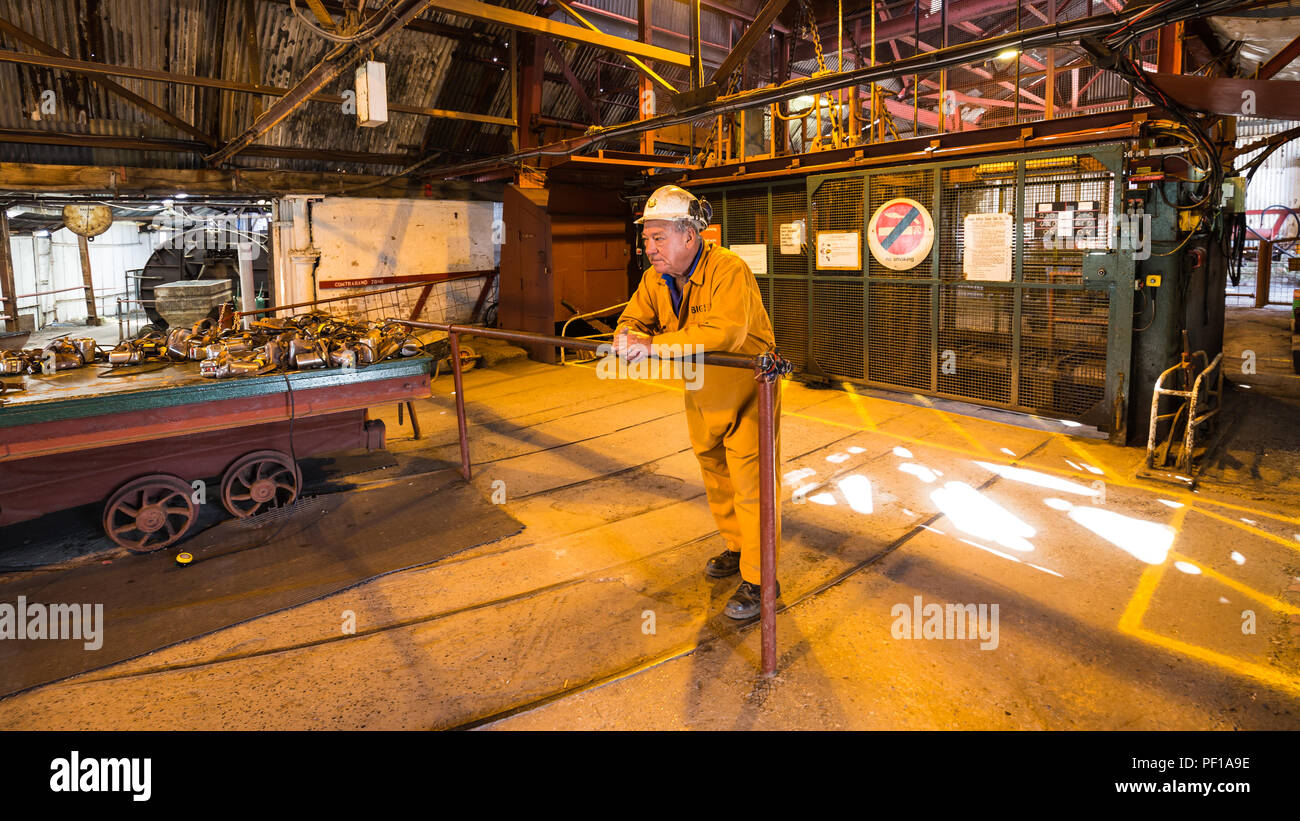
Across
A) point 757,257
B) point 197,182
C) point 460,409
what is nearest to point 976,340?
point 757,257

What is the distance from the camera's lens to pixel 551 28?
8406 mm

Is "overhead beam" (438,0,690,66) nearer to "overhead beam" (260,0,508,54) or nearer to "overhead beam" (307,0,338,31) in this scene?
"overhead beam" (307,0,338,31)

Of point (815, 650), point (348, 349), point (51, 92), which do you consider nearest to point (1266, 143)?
point (815, 650)

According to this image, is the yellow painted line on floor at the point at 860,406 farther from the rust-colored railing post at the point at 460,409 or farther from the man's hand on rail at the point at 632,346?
the man's hand on rail at the point at 632,346

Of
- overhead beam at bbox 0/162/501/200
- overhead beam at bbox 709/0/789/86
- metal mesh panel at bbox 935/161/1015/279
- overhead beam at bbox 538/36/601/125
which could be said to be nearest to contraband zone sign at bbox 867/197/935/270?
metal mesh panel at bbox 935/161/1015/279

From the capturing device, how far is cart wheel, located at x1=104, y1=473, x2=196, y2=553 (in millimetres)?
4848

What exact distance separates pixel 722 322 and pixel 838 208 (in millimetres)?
6489

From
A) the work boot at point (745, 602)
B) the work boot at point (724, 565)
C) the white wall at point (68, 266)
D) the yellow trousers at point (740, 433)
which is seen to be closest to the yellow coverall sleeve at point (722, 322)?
the yellow trousers at point (740, 433)

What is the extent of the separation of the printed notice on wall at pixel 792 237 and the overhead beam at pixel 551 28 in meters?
2.56

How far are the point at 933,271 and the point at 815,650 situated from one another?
6031mm

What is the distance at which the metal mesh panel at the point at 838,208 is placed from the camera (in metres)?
8.95

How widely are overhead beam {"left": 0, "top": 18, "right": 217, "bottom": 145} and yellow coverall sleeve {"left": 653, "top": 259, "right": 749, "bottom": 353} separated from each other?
9611mm

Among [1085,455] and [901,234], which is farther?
[901,234]

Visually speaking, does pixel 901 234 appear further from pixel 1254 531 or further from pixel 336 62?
pixel 336 62
